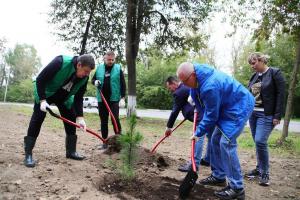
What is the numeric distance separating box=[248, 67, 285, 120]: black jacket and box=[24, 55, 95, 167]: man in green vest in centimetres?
235

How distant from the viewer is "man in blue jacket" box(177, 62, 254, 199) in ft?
12.6

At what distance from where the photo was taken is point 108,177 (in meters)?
4.51

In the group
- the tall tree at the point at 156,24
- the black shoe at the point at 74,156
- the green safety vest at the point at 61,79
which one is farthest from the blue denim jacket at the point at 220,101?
the tall tree at the point at 156,24

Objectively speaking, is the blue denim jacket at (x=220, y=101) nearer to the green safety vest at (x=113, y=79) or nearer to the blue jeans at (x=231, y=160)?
the blue jeans at (x=231, y=160)

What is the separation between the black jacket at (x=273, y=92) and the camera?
4910mm

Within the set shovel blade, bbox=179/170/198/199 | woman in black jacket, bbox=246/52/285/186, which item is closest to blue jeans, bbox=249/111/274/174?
woman in black jacket, bbox=246/52/285/186

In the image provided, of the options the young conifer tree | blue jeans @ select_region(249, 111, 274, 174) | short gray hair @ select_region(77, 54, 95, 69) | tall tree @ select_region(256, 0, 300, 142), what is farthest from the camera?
tall tree @ select_region(256, 0, 300, 142)

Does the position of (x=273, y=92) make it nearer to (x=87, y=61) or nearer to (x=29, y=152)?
(x=87, y=61)

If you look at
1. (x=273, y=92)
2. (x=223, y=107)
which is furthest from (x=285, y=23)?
Answer: (x=223, y=107)

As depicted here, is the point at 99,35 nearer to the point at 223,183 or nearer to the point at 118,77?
the point at 118,77

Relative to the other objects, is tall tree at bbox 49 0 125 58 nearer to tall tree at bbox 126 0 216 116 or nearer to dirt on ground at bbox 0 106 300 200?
tall tree at bbox 126 0 216 116

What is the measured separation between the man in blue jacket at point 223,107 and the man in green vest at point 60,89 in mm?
1380

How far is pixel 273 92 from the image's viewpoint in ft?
16.3

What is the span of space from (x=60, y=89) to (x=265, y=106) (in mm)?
2775
